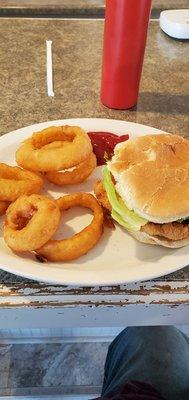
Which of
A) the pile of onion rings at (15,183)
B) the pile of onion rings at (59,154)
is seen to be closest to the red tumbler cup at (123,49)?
the pile of onion rings at (59,154)

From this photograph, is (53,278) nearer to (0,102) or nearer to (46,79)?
(0,102)

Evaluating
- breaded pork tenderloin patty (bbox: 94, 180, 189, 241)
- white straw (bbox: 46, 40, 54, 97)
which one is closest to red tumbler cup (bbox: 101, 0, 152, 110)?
white straw (bbox: 46, 40, 54, 97)

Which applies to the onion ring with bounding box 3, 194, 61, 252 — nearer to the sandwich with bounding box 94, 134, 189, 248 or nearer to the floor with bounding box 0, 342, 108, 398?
the sandwich with bounding box 94, 134, 189, 248

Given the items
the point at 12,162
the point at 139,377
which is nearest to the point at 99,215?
the point at 12,162

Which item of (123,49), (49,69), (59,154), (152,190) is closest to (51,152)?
(59,154)

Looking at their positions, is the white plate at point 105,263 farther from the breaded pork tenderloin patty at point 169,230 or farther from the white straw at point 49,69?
the white straw at point 49,69

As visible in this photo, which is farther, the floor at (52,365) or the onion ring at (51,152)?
the floor at (52,365)

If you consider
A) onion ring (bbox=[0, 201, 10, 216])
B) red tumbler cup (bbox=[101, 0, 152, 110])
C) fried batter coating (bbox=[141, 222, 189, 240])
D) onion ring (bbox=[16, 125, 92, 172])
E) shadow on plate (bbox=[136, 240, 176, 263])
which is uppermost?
red tumbler cup (bbox=[101, 0, 152, 110])
